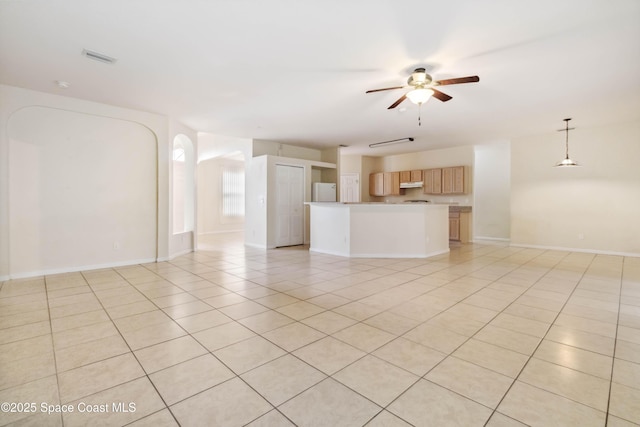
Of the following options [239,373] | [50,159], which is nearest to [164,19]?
[239,373]

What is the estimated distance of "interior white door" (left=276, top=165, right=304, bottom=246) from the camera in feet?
24.6

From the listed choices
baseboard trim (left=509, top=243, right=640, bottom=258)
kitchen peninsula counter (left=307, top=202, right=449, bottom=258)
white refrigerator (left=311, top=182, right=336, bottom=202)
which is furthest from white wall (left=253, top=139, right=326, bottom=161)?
baseboard trim (left=509, top=243, right=640, bottom=258)

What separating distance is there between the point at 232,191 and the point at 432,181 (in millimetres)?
6952

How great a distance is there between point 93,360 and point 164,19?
2853 millimetres

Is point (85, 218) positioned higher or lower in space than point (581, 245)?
higher

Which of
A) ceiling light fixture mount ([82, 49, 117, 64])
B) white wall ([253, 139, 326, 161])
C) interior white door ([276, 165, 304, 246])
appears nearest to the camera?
ceiling light fixture mount ([82, 49, 117, 64])

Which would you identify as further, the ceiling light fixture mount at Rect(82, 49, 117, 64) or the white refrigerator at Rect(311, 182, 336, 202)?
the white refrigerator at Rect(311, 182, 336, 202)

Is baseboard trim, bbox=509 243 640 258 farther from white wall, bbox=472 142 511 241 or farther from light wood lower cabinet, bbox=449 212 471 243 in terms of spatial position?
white wall, bbox=472 142 511 241

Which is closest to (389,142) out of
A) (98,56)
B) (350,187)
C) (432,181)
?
(432,181)

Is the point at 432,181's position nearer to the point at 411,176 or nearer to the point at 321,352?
the point at 411,176

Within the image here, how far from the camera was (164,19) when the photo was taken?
2.60 m

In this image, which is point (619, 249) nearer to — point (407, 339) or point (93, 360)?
point (407, 339)

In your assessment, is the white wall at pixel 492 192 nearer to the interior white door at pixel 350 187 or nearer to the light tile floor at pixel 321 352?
the interior white door at pixel 350 187

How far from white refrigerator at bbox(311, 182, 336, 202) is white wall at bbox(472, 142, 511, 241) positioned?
170 inches
